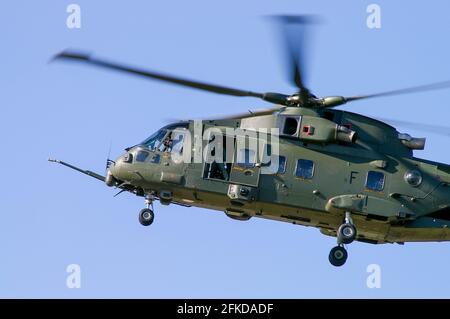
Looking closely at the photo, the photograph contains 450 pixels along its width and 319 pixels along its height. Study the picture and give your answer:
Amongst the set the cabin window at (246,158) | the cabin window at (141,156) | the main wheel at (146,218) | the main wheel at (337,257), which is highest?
the cabin window at (141,156)

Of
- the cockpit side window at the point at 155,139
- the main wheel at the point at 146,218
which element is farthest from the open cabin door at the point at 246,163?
the main wheel at the point at 146,218

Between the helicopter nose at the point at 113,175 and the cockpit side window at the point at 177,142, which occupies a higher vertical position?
the cockpit side window at the point at 177,142

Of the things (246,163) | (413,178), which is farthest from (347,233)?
(246,163)

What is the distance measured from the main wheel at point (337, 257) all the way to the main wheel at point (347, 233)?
0.73 meters

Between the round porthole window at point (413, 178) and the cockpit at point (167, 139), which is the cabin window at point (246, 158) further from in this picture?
the round porthole window at point (413, 178)

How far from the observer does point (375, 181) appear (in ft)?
92.3

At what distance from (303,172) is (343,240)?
1.90 m

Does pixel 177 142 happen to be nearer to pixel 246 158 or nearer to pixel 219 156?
pixel 219 156

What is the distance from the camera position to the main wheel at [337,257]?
28.2 meters

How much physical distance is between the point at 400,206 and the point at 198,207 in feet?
16.3

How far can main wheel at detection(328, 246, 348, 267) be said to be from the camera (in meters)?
28.2

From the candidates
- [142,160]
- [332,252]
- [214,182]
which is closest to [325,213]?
[332,252]

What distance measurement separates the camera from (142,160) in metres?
28.2
